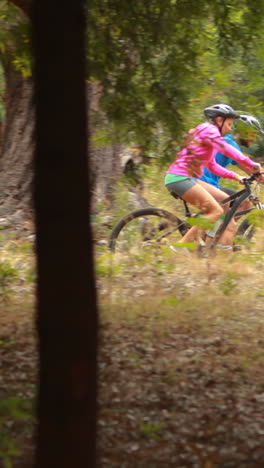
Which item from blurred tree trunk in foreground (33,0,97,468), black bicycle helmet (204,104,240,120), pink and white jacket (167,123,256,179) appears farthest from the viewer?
black bicycle helmet (204,104,240,120)

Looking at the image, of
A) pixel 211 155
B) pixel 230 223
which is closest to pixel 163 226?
pixel 230 223

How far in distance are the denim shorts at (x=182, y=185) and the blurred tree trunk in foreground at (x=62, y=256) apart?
4.75 metres

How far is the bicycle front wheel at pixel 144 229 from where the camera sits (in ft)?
25.8

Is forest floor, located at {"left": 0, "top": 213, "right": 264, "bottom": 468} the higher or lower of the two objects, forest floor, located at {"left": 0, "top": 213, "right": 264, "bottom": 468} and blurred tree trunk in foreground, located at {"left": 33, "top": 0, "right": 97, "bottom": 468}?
the lower

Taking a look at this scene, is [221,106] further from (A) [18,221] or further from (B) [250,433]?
(B) [250,433]

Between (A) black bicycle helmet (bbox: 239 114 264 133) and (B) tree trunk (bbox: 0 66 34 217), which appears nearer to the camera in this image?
(A) black bicycle helmet (bbox: 239 114 264 133)

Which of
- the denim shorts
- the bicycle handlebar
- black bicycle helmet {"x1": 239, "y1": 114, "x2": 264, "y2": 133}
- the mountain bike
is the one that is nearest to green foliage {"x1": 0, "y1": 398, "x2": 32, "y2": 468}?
the mountain bike

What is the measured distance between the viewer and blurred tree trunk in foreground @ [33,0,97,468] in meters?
2.96

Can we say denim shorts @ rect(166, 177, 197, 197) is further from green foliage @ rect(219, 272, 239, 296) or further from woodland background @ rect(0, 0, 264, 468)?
green foliage @ rect(219, 272, 239, 296)

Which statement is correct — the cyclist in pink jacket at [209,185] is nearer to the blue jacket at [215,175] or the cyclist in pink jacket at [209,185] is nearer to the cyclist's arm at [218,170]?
the cyclist's arm at [218,170]

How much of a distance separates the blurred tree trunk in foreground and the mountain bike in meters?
4.71

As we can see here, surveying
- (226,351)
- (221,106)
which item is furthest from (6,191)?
(226,351)

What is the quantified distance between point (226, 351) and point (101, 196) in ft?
16.2

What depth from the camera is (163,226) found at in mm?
8188
